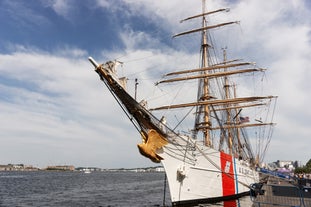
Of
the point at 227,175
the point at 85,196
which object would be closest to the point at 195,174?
the point at 227,175

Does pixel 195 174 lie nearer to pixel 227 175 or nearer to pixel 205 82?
pixel 227 175

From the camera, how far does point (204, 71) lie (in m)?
30.4

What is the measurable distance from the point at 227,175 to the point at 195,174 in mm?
4192

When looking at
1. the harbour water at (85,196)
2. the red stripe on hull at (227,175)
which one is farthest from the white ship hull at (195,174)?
the harbour water at (85,196)

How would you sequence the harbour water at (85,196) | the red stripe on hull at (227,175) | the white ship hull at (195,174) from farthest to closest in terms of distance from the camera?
the harbour water at (85,196), the red stripe on hull at (227,175), the white ship hull at (195,174)

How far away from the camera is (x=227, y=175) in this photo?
2142cm

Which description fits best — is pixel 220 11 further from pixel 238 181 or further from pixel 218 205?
pixel 218 205

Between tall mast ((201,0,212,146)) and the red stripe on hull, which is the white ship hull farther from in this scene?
tall mast ((201,0,212,146))

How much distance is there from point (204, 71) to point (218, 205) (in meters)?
15.1

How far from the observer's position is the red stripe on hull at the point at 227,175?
2089cm

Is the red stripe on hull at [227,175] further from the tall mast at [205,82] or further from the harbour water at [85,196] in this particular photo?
the tall mast at [205,82]

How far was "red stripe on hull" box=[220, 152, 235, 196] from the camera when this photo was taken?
20.9 metres

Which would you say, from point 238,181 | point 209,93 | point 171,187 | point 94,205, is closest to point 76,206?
point 94,205

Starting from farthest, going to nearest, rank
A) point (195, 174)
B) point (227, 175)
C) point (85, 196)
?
1. point (85, 196)
2. point (227, 175)
3. point (195, 174)
